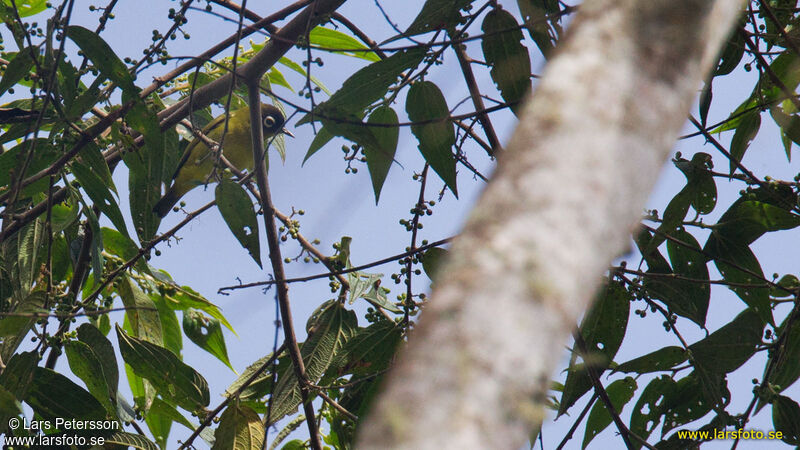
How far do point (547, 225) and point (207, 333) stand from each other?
9.56ft

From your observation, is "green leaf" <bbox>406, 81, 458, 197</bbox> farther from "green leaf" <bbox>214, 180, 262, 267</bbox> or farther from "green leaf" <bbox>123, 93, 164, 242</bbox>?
"green leaf" <bbox>123, 93, 164, 242</bbox>

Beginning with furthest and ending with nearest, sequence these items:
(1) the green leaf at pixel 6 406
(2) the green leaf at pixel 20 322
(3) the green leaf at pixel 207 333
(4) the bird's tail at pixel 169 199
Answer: (4) the bird's tail at pixel 169 199 → (3) the green leaf at pixel 207 333 → (2) the green leaf at pixel 20 322 → (1) the green leaf at pixel 6 406

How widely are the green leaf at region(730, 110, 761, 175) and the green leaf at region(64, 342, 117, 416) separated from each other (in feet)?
7.96

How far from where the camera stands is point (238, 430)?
2.61 meters

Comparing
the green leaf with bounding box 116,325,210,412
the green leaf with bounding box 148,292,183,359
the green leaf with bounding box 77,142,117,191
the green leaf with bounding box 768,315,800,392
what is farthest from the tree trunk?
the green leaf with bounding box 148,292,183,359

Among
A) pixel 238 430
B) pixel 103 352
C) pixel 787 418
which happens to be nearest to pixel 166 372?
pixel 103 352

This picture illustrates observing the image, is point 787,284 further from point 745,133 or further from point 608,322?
point 608,322

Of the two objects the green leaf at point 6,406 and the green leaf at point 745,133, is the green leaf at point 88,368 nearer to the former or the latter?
the green leaf at point 6,406

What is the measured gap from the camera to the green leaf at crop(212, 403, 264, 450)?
2.59 m

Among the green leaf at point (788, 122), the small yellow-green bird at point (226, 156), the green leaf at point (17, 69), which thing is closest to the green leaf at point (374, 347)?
the green leaf at point (17, 69)

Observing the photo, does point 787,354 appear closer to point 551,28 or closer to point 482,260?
point 551,28

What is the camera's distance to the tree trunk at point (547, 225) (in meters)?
0.55

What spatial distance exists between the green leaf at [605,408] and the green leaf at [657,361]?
0.53ft

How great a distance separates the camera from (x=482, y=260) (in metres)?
0.61
